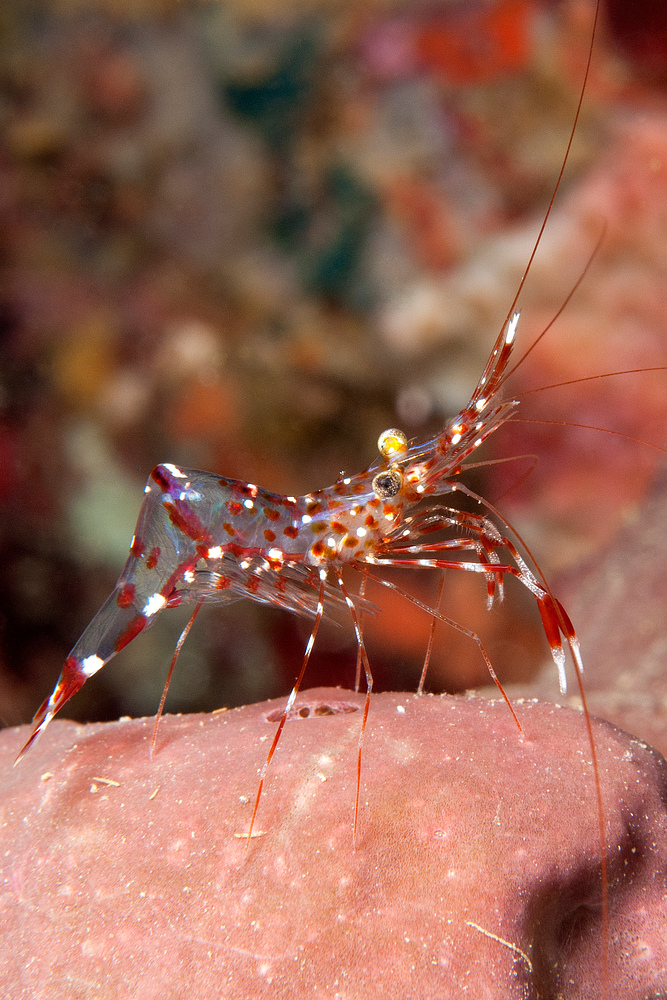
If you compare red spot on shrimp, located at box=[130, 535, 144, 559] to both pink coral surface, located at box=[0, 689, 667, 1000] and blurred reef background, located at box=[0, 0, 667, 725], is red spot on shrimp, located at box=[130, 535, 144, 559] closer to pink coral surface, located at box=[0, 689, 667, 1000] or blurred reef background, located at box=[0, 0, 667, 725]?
pink coral surface, located at box=[0, 689, 667, 1000]

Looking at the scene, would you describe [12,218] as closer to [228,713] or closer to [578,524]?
[228,713]

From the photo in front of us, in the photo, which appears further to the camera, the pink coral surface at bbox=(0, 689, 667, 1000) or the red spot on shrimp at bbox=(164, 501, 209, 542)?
the red spot on shrimp at bbox=(164, 501, 209, 542)

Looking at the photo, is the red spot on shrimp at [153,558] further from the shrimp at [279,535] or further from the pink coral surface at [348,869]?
the pink coral surface at [348,869]

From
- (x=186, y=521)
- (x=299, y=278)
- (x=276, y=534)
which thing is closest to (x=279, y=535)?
(x=276, y=534)

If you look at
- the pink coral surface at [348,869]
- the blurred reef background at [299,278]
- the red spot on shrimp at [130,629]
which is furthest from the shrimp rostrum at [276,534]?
the blurred reef background at [299,278]

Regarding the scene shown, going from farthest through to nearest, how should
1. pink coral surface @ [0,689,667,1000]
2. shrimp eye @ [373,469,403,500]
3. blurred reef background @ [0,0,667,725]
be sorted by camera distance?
blurred reef background @ [0,0,667,725] < shrimp eye @ [373,469,403,500] < pink coral surface @ [0,689,667,1000]

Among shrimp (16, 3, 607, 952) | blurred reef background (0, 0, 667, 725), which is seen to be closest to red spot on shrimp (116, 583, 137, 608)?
shrimp (16, 3, 607, 952)
